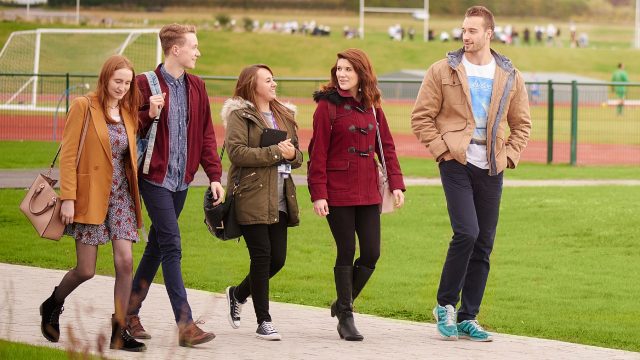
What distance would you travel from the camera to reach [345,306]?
8.75 m

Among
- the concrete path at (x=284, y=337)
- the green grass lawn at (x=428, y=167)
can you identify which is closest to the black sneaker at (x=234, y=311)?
the concrete path at (x=284, y=337)

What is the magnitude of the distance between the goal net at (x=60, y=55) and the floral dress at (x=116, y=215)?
79.6 ft

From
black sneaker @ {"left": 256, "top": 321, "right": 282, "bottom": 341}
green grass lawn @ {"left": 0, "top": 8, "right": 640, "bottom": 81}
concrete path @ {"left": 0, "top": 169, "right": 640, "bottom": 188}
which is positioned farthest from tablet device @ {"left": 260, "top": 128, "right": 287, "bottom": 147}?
green grass lawn @ {"left": 0, "top": 8, "right": 640, "bottom": 81}

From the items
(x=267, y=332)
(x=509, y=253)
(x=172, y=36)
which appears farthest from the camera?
(x=509, y=253)

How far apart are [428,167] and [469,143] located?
16082mm

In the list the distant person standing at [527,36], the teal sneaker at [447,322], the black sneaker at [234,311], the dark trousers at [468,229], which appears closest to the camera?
the dark trousers at [468,229]

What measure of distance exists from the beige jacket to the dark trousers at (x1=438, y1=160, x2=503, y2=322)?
0.35ft

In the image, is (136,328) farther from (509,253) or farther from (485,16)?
(509,253)

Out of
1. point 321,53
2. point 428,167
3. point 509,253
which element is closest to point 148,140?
point 509,253

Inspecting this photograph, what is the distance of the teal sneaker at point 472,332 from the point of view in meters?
8.80

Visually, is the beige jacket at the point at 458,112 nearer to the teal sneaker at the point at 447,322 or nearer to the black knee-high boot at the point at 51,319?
the teal sneaker at the point at 447,322

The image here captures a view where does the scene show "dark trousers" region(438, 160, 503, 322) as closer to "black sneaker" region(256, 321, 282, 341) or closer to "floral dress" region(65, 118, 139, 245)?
"black sneaker" region(256, 321, 282, 341)

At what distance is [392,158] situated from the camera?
8.95 meters

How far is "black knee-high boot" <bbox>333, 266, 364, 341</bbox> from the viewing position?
28.6 feet
